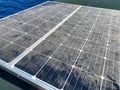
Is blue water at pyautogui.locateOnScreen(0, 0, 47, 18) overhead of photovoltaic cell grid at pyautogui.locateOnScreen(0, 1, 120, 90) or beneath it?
beneath

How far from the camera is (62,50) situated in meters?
8.52

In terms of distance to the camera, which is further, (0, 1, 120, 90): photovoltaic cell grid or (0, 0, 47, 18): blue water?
(0, 0, 47, 18): blue water

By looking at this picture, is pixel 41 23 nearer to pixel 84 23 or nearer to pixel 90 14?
pixel 84 23

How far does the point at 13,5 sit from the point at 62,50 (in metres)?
18.1

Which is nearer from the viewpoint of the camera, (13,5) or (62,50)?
(62,50)

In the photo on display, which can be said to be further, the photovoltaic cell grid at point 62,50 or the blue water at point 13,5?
the blue water at point 13,5

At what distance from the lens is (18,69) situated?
272 inches

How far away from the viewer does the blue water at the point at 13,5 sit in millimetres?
20328

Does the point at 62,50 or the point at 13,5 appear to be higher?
the point at 62,50

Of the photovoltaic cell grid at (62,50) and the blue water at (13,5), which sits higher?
the photovoltaic cell grid at (62,50)

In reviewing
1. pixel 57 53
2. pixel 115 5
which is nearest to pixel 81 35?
pixel 57 53

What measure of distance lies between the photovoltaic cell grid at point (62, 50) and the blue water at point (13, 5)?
26.7 feet

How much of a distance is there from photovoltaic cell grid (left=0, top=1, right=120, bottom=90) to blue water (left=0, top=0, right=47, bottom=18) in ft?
26.7

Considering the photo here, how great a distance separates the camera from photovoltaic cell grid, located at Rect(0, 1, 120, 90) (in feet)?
21.5
